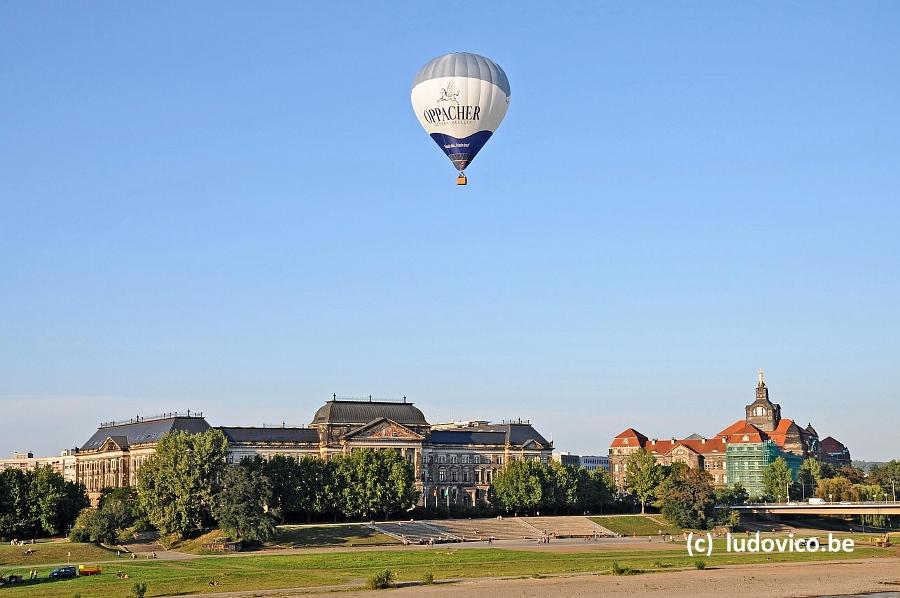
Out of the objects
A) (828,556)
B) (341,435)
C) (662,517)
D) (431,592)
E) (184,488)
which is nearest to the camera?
(431,592)

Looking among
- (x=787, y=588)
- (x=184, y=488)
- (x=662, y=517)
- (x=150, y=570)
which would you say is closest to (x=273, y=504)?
(x=184, y=488)

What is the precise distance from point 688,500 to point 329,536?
4932 cm

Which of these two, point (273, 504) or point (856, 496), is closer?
point (273, 504)

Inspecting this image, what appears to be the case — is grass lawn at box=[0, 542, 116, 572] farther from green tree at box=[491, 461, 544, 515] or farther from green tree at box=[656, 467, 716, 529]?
green tree at box=[656, 467, 716, 529]

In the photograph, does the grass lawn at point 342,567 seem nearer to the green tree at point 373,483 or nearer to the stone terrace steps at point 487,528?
the stone terrace steps at point 487,528

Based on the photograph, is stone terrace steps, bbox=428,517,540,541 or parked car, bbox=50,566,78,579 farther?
stone terrace steps, bbox=428,517,540,541

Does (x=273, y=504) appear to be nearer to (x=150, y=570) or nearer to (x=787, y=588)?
(x=150, y=570)

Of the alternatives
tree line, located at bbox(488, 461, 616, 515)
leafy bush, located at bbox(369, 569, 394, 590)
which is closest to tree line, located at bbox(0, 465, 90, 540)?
tree line, located at bbox(488, 461, 616, 515)

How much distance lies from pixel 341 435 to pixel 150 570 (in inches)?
3228

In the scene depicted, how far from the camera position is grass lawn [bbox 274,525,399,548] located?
138250 mm

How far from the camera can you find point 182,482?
142750 millimetres

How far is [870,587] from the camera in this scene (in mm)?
103812

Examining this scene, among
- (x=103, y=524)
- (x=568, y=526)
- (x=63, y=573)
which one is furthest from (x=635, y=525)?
(x=63, y=573)

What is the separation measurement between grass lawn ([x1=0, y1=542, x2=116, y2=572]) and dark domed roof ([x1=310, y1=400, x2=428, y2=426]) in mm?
67898
